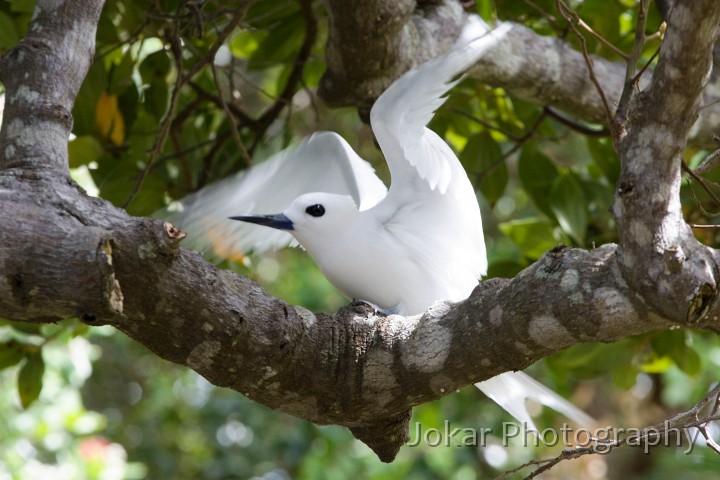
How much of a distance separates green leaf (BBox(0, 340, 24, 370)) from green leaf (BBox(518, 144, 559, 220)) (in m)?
2.08

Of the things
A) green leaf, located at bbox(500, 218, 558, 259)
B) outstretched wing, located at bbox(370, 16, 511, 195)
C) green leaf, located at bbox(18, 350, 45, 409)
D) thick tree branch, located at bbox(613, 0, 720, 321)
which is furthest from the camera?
green leaf, located at bbox(500, 218, 558, 259)

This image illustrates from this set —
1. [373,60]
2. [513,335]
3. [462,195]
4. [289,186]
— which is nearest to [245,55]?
[289,186]

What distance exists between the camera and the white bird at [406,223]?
2.79 m

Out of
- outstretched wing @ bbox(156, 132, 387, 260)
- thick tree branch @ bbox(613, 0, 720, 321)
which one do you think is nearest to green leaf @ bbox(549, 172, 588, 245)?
outstretched wing @ bbox(156, 132, 387, 260)

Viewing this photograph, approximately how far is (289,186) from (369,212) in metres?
0.59

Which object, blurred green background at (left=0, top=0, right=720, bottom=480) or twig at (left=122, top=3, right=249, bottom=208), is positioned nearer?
twig at (left=122, top=3, right=249, bottom=208)

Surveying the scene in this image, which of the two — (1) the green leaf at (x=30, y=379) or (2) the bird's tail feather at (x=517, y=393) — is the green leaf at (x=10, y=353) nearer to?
(1) the green leaf at (x=30, y=379)

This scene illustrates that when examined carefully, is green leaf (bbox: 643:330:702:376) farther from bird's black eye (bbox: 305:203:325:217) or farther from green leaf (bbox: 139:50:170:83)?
green leaf (bbox: 139:50:170:83)

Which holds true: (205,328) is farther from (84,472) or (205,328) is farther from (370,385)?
(84,472)

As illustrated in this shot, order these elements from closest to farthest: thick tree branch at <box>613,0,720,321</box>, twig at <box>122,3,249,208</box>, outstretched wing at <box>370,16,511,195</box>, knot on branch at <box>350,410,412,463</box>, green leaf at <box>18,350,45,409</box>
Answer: thick tree branch at <box>613,0,720,321</box>, knot on branch at <box>350,410,412,463</box>, outstretched wing at <box>370,16,511,195</box>, twig at <box>122,3,249,208</box>, green leaf at <box>18,350,45,409</box>

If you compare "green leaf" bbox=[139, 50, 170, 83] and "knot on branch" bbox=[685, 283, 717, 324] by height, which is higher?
"green leaf" bbox=[139, 50, 170, 83]

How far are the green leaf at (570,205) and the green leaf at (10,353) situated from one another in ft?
6.85

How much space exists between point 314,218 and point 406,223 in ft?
1.06

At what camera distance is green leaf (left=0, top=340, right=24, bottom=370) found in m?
3.50
